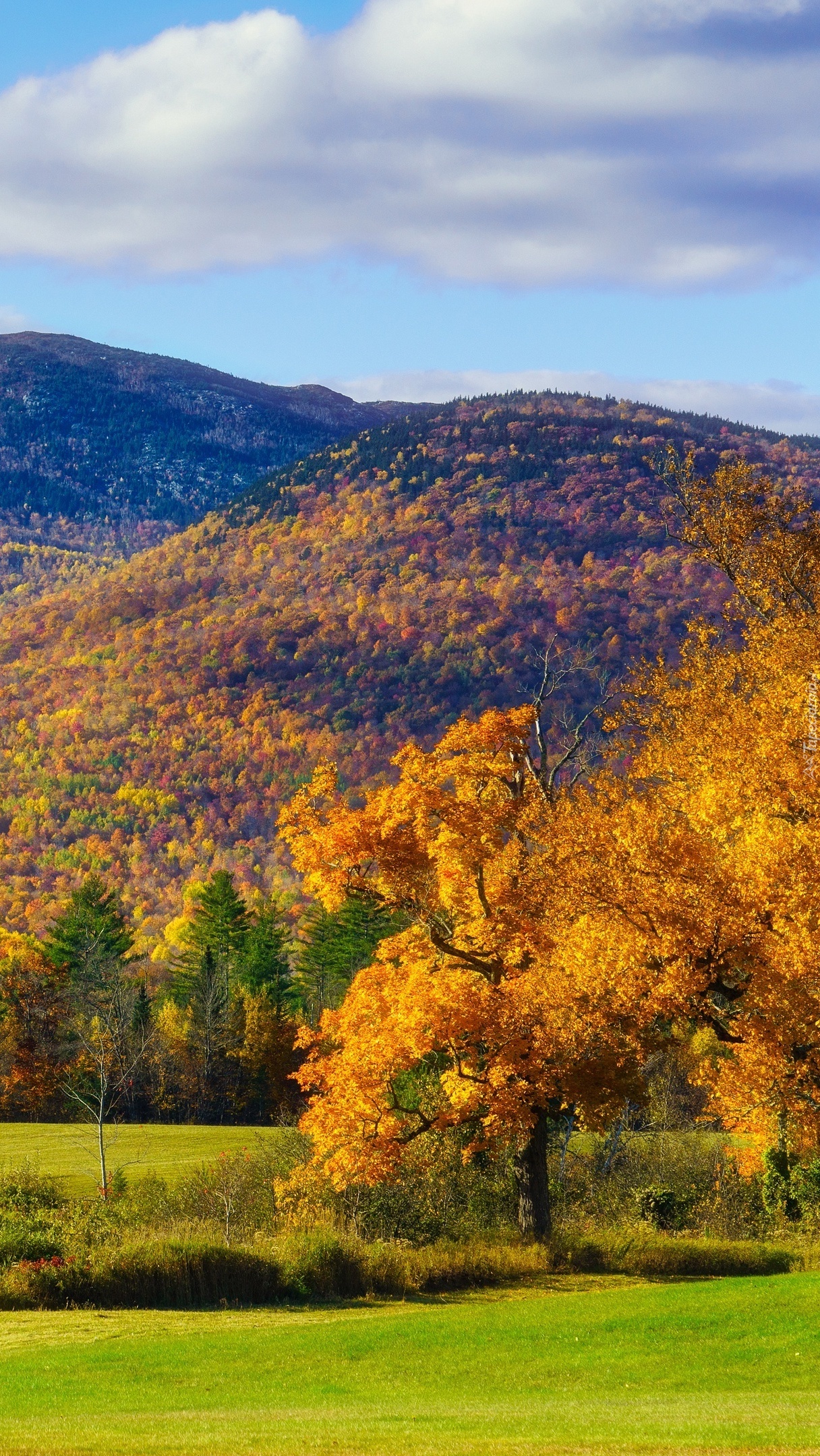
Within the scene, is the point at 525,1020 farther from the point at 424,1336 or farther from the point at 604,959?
the point at 424,1336

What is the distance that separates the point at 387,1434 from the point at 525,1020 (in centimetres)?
1456

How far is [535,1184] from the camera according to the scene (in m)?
29.5

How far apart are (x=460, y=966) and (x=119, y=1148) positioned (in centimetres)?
2562

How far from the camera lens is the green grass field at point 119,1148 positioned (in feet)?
138

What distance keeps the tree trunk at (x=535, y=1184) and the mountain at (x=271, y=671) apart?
90.0 meters

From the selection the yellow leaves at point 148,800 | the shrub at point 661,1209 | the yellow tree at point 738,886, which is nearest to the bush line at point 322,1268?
the yellow tree at point 738,886

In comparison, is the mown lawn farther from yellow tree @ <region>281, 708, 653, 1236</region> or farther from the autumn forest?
the autumn forest

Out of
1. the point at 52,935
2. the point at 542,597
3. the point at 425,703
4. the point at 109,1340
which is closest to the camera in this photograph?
the point at 109,1340

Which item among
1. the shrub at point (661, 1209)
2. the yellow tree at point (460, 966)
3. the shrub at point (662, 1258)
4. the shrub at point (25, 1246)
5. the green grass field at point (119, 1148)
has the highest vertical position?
the yellow tree at point (460, 966)

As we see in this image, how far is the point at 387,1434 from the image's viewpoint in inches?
499

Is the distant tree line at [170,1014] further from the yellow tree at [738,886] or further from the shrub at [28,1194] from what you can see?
the yellow tree at [738,886]

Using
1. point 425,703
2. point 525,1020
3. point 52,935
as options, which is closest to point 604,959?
point 525,1020

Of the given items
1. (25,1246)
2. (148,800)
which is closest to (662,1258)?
(25,1246)

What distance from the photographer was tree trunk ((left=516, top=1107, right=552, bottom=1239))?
29.1 metres
